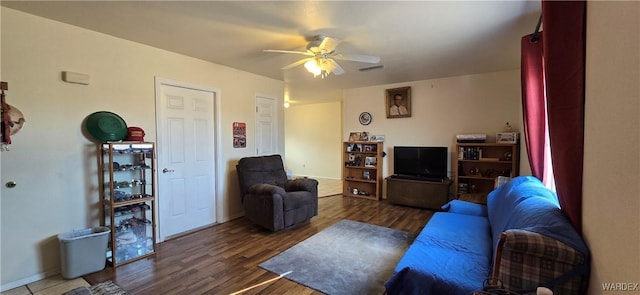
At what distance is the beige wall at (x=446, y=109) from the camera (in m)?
4.31

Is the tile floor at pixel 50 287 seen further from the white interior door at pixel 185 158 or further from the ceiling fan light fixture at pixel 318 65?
the ceiling fan light fixture at pixel 318 65

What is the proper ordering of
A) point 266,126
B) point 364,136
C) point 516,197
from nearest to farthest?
point 516,197
point 266,126
point 364,136

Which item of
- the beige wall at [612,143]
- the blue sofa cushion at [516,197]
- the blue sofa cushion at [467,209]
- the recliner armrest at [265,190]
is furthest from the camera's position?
the recliner armrest at [265,190]

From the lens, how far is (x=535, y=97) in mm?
2535

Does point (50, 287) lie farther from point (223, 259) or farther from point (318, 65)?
point (318, 65)

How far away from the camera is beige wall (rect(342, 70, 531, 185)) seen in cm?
431

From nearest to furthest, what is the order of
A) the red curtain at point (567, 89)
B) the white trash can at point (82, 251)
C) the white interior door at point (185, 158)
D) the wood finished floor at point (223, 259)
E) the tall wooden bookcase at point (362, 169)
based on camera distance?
1. the red curtain at point (567, 89)
2. the wood finished floor at point (223, 259)
3. the white trash can at point (82, 251)
4. the white interior door at point (185, 158)
5. the tall wooden bookcase at point (362, 169)

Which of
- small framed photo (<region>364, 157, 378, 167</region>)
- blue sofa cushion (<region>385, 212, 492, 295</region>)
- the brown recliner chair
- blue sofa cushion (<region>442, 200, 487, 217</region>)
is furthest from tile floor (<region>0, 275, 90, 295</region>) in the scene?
small framed photo (<region>364, 157, 378, 167</region>)

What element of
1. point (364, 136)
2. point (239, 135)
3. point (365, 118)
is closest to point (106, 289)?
point (239, 135)

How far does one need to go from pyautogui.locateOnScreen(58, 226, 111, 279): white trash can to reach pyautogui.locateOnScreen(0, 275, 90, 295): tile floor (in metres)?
0.06

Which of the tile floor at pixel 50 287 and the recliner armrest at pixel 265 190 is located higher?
the recliner armrest at pixel 265 190

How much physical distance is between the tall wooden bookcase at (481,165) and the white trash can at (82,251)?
4790 millimetres

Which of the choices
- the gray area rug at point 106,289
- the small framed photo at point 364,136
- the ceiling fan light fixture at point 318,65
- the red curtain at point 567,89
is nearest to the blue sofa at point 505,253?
the red curtain at point 567,89

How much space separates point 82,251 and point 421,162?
4.78 m
